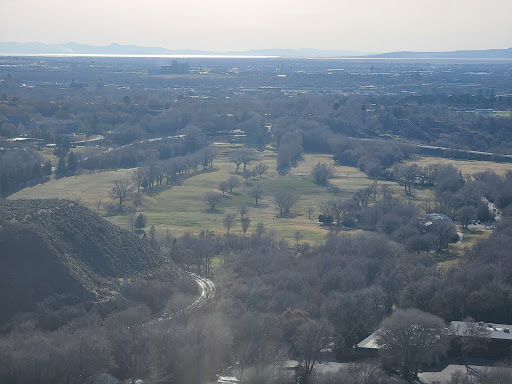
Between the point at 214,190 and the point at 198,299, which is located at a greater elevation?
the point at 198,299

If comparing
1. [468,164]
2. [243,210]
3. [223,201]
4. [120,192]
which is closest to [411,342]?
[243,210]

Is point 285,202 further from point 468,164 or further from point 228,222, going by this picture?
point 468,164

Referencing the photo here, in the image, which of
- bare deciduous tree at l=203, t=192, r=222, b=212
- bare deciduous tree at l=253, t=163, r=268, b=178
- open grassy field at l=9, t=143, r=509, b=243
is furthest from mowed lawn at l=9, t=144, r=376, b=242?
bare deciduous tree at l=253, t=163, r=268, b=178

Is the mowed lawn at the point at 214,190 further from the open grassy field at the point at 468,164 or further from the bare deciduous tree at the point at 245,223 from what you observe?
the open grassy field at the point at 468,164

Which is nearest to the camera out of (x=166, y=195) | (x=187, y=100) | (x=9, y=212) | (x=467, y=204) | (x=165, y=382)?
(x=165, y=382)

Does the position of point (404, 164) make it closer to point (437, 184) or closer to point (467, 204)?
point (437, 184)

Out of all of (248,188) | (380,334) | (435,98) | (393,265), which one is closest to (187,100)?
(435,98)

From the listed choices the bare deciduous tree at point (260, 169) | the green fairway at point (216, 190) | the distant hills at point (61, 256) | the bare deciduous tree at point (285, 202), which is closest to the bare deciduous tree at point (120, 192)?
the green fairway at point (216, 190)

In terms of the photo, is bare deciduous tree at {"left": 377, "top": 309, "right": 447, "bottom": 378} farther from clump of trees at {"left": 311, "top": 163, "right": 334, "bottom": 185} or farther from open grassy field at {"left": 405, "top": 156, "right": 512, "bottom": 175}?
open grassy field at {"left": 405, "top": 156, "right": 512, "bottom": 175}
